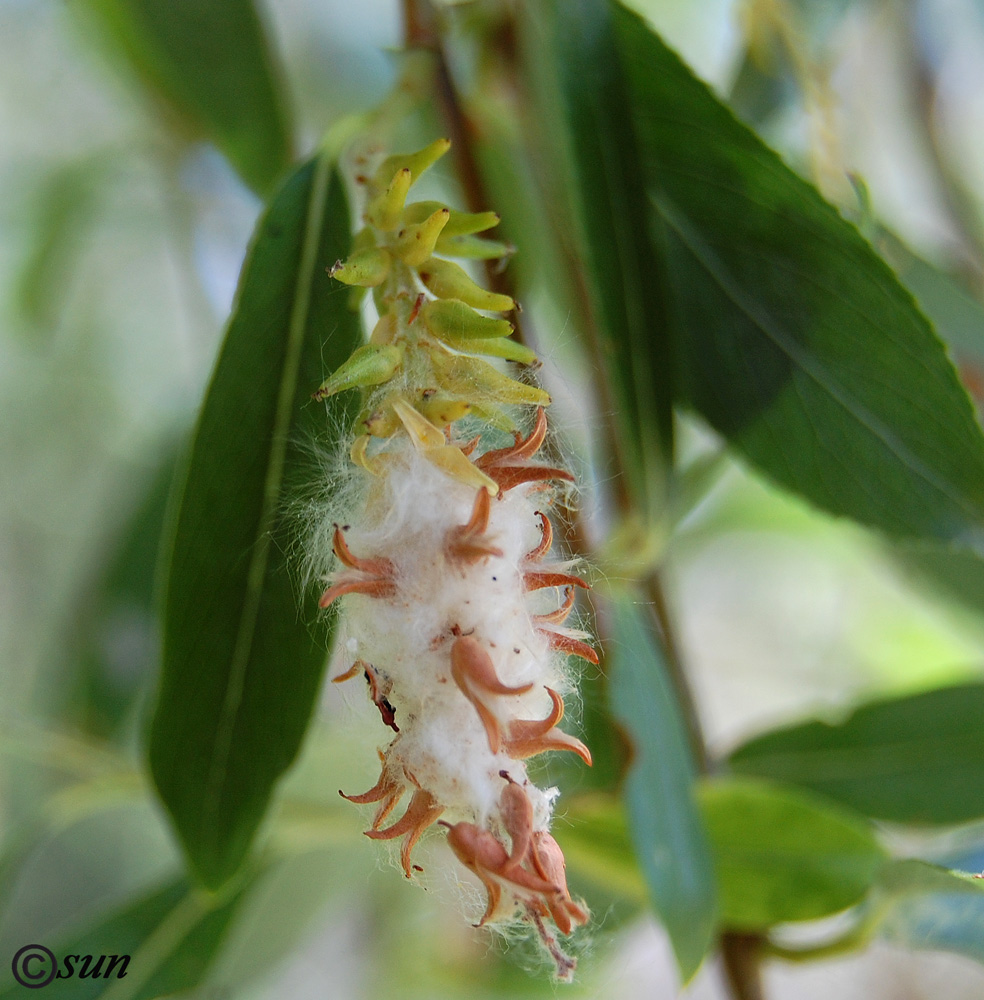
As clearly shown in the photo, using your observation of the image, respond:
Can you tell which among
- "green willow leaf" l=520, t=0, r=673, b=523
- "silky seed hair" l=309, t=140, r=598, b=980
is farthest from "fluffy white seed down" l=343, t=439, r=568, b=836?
"green willow leaf" l=520, t=0, r=673, b=523

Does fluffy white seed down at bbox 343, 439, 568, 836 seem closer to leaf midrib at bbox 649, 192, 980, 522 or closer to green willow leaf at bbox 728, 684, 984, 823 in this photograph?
leaf midrib at bbox 649, 192, 980, 522

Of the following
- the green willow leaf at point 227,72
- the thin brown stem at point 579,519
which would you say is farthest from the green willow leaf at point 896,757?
the green willow leaf at point 227,72

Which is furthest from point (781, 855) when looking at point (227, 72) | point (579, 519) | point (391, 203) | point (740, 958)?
point (227, 72)

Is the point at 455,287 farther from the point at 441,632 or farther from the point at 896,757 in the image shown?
the point at 896,757

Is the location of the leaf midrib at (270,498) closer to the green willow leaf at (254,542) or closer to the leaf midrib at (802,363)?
the green willow leaf at (254,542)

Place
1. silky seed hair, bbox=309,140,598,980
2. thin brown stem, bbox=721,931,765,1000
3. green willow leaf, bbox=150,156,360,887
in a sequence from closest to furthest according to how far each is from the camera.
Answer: silky seed hair, bbox=309,140,598,980, green willow leaf, bbox=150,156,360,887, thin brown stem, bbox=721,931,765,1000

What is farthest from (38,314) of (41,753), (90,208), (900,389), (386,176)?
(900,389)
